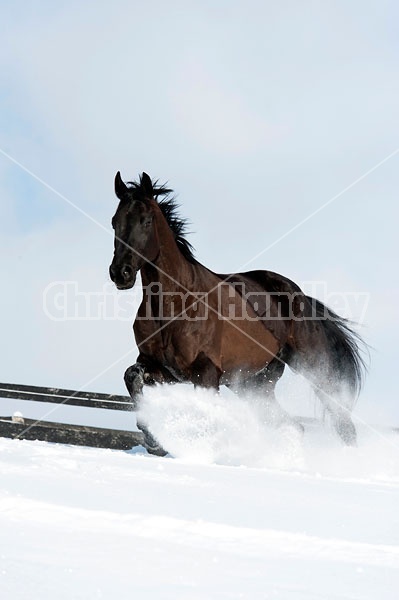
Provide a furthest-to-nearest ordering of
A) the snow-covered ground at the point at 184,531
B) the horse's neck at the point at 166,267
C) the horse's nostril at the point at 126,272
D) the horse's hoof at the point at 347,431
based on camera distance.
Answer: the horse's hoof at the point at 347,431, the horse's neck at the point at 166,267, the horse's nostril at the point at 126,272, the snow-covered ground at the point at 184,531

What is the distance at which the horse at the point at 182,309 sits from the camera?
6.11m

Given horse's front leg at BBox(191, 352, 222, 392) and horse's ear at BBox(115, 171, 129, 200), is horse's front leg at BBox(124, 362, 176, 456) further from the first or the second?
horse's ear at BBox(115, 171, 129, 200)

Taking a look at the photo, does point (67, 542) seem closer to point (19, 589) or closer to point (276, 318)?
point (19, 589)

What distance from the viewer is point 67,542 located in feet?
8.79

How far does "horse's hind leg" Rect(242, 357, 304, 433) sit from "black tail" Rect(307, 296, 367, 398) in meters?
0.72

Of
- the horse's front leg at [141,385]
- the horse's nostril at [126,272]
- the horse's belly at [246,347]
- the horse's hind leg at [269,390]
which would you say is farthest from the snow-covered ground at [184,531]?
the horse's hind leg at [269,390]

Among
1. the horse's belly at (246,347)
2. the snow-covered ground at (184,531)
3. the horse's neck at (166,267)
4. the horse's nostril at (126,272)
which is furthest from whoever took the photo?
the horse's belly at (246,347)

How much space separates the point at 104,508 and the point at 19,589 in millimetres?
964

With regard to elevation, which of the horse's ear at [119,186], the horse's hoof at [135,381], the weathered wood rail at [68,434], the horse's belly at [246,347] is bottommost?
the weathered wood rail at [68,434]

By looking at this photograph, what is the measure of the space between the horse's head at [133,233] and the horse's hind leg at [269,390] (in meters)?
2.66

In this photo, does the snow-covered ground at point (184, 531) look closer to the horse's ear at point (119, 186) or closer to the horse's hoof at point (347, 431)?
the horse's ear at point (119, 186)

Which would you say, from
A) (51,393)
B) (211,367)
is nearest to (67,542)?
(211,367)

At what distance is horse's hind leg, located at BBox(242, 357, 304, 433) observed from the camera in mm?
8180

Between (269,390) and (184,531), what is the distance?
17.8 feet
